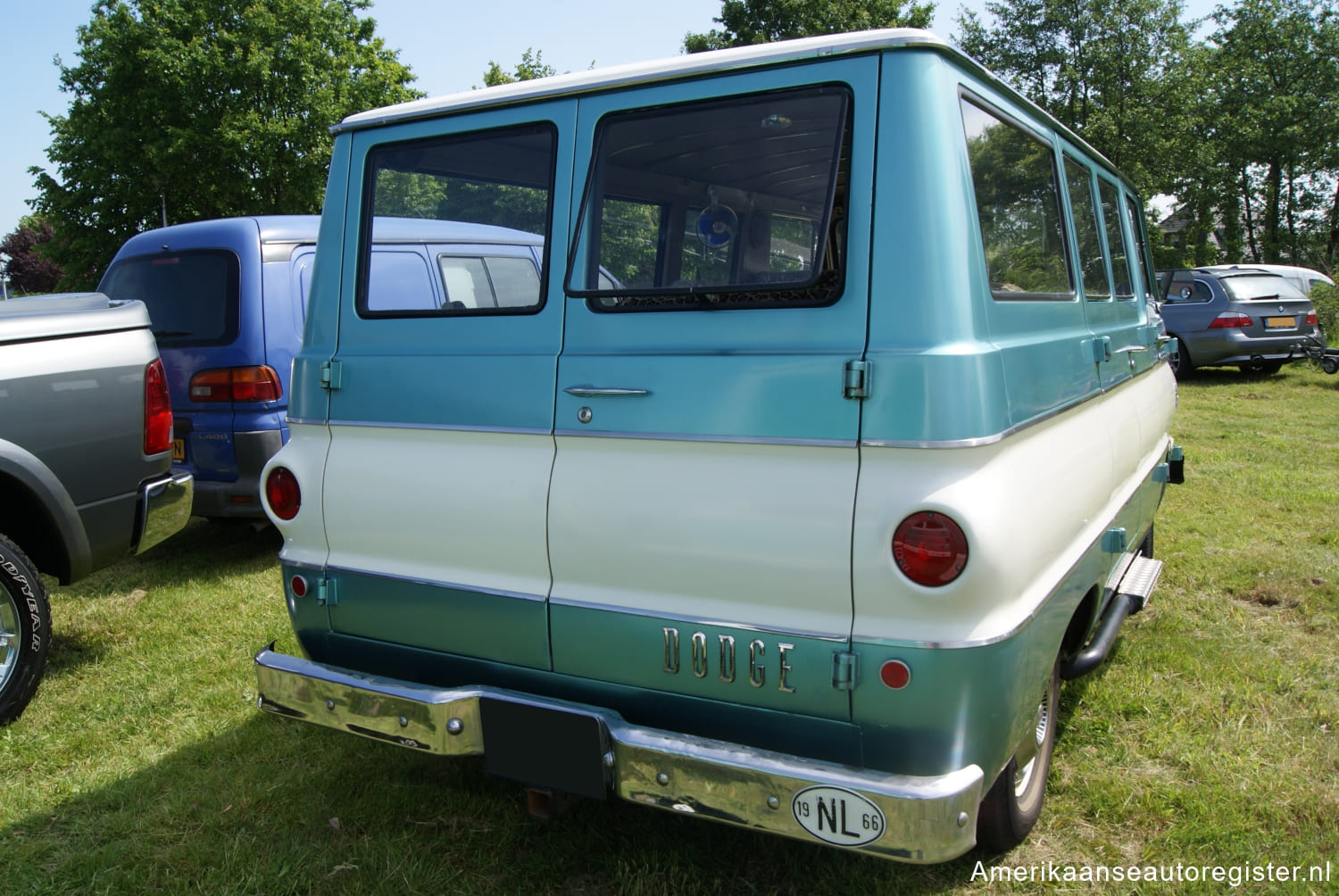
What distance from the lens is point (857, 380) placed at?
2180mm

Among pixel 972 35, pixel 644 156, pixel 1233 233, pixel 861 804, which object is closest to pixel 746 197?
pixel 644 156

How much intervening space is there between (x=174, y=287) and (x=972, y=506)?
5.53 metres

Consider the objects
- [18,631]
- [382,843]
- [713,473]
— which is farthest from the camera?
[18,631]

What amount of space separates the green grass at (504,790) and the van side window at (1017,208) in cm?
165

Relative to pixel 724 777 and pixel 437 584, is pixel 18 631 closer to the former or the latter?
pixel 437 584

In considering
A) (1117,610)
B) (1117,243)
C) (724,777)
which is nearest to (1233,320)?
(1117,243)

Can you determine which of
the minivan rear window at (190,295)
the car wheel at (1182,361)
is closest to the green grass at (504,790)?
the minivan rear window at (190,295)

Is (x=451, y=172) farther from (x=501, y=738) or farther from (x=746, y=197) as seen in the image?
(x=501, y=738)

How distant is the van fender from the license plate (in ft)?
8.64

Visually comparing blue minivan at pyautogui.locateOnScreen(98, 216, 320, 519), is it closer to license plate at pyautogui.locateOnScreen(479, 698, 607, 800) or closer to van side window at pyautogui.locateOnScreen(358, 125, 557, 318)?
van side window at pyautogui.locateOnScreen(358, 125, 557, 318)

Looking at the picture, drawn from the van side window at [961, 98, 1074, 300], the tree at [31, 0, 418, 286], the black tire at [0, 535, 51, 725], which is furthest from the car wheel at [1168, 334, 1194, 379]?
the tree at [31, 0, 418, 286]

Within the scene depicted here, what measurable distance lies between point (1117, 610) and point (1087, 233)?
1394mm

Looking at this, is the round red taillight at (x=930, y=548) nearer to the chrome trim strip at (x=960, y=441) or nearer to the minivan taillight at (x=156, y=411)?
the chrome trim strip at (x=960, y=441)

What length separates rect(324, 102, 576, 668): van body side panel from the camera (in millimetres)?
2613
